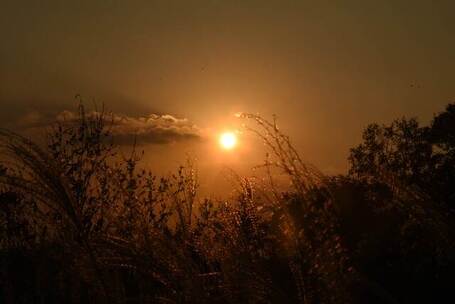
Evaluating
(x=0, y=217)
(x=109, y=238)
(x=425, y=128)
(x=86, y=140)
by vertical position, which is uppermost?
(x=425, y=128)

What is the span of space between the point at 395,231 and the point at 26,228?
17.0 feet

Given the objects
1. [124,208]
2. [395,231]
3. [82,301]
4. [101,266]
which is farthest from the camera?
[395,231]

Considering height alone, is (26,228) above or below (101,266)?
above

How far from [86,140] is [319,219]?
7752mm

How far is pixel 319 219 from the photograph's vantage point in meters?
4.27

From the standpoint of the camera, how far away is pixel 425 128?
38594 millimetres

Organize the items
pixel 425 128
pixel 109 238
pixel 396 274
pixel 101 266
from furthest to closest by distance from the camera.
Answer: pixel 425 128 → pixel 396 274 → pixel 109 238 → pixel 101 266

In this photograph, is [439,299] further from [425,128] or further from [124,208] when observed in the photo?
[425,128]

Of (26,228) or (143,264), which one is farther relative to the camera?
(26,228)

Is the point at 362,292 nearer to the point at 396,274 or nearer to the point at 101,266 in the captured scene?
the point at 396,274

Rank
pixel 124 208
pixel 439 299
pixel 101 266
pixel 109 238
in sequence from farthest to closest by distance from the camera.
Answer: pixel 439 299 < pixel 124 208 < pixel 109 238 < pixel 101 266

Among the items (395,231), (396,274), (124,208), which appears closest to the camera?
(124,208)

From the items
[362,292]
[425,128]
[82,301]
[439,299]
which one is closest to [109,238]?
[82,301]

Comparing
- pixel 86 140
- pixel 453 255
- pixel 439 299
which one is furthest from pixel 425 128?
pixel 453 255
